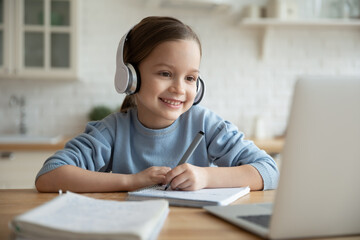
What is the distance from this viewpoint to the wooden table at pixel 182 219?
78cm

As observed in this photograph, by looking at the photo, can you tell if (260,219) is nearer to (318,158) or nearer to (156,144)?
(318,158)

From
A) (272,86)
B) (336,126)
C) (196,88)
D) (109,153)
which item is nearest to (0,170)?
(109,153)

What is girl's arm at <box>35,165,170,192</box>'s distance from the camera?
1.26 meters

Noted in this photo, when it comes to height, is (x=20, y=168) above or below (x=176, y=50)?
below

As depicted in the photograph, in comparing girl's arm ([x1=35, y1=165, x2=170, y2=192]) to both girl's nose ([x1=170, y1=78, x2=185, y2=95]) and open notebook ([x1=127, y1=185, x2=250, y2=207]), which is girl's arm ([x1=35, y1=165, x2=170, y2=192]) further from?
girl's nose ([x1=170, y1=78, x2=185, y2=95])

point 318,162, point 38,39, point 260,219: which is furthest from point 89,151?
point 38,39

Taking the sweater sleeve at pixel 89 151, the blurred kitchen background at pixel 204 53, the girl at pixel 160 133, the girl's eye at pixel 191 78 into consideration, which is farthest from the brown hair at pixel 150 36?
the blurred kitchen background at pixel 204 53

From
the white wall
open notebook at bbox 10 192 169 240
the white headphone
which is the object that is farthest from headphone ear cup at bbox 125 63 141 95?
the white wall

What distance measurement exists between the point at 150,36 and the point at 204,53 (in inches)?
94.4

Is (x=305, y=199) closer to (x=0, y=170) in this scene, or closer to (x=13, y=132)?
(x=0, y=170)

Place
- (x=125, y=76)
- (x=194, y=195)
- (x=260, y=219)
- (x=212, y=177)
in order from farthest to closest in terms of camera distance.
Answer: (x=125, y=76) → (x=212, y=177) → (x=194, y=195) → (x=260, y=219)

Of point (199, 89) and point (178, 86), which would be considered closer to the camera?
point (178, 86)

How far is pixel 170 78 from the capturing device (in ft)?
5.04

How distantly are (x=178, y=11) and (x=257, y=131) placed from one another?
48.2 inches
